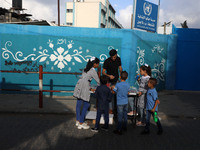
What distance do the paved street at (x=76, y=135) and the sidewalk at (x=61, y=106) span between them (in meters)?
0.07

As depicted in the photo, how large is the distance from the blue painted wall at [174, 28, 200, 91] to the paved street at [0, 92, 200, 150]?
4652 mm

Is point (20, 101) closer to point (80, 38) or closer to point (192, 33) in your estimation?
point (80, 38)

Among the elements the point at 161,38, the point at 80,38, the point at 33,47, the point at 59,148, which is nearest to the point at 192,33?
the point at 161,38

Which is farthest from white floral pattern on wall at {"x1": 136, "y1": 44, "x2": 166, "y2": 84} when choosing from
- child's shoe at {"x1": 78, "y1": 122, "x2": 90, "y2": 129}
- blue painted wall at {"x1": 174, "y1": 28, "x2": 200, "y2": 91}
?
child's shoe at {"x1": 78, "y1": 122, "x2": 90, "y2": 129}

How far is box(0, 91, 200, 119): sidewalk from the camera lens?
652 cm

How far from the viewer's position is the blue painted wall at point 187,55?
1087 cm

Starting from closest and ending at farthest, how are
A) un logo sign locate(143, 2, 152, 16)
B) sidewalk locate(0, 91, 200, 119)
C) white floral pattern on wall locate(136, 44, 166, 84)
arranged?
sidewalk locate(0, 91, 200, 119) → white floral pattern on wall locate(136, 44, 166, 84) → un logo sign locate(143, 2, 152, 16)

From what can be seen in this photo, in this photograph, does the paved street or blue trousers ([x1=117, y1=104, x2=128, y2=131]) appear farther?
blue trousers ([x1=117, y1=104, x2=128, y2=131])

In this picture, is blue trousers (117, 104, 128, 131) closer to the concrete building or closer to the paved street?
the paved street

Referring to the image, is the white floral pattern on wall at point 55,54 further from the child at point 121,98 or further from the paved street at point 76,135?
the child at point 121,98

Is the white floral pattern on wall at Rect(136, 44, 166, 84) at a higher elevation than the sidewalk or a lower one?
higher

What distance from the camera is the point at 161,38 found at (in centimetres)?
1049

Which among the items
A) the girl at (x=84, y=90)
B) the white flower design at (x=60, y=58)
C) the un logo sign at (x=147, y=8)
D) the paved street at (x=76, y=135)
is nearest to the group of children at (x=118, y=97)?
the girl at (x=84, y=90)

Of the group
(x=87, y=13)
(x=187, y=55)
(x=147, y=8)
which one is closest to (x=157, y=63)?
(x=187, y=55)
